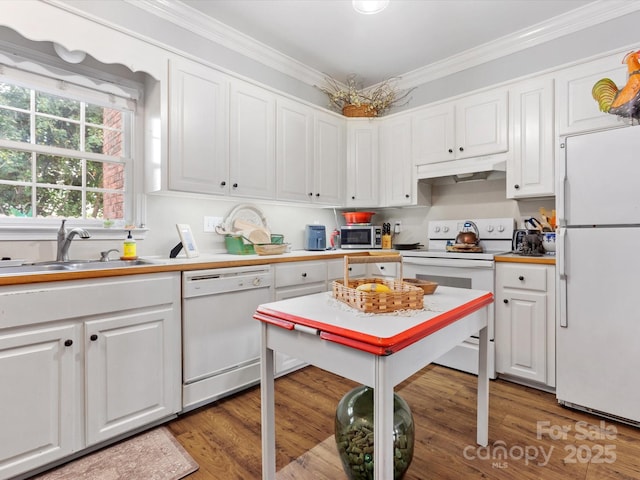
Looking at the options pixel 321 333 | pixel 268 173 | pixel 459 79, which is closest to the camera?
pixel 321 333

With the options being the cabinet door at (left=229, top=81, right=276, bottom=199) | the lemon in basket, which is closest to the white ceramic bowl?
the lemon in basket

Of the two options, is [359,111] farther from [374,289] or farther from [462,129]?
[374,289]

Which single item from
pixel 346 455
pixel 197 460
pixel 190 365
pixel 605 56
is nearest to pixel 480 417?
pixel 346 455

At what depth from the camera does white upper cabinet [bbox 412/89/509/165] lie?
280 centimetres

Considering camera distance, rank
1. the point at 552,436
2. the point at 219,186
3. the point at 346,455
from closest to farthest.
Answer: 1. the point at 346,455
2. the point at 552,436
3. the point at 219,186

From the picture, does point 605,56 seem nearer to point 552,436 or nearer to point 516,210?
point 516,210

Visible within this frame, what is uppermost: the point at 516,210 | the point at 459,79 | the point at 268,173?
the point at 459,79

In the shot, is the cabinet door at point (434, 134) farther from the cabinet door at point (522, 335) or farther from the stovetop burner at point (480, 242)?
the cabinet door at point (522, 335)

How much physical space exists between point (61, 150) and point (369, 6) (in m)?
2.25

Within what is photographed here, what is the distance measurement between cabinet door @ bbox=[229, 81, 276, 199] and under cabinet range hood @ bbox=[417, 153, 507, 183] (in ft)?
4.85

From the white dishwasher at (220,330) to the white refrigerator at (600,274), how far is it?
77.4 inches

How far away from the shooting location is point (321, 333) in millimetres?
1017

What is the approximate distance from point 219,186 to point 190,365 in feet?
4.11

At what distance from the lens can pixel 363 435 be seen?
1303 mm
